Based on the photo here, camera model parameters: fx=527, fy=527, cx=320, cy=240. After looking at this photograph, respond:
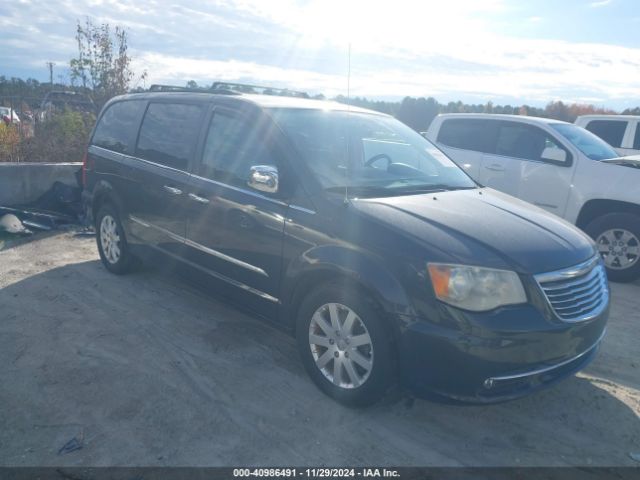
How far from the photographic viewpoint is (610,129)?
32.7ft

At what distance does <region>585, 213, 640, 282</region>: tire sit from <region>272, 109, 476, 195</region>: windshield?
279 cm

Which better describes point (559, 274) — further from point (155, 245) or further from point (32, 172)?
point (32, 172)

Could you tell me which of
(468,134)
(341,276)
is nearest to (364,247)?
(341,276)

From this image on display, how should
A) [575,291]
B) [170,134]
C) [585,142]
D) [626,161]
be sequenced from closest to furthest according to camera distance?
1. [575,291]
2. [170,134]
3. [626,161]
4. [585,142]

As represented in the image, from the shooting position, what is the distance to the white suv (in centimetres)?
963

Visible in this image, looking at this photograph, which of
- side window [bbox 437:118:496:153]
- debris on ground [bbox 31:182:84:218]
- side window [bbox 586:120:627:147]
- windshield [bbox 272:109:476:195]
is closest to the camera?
windshield [bbox 272:109:476:195]

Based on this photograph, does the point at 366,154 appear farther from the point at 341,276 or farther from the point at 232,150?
the point at 341,276

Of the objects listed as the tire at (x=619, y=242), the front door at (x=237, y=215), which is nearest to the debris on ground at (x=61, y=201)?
the front door at (x=237, y=215)

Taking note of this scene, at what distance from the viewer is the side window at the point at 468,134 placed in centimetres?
766

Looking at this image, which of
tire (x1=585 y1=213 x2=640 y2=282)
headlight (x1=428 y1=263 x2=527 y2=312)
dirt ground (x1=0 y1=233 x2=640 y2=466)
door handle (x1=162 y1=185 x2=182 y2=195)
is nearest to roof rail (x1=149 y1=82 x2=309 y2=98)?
door handle (x1=162 y1=185 x2=182 y2=195)

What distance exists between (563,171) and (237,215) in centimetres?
476

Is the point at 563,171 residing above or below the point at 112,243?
above

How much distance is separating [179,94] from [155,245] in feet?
4.69

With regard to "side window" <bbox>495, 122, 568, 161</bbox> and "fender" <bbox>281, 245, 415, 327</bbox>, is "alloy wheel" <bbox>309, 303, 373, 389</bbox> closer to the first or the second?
"fender" <bbox>281, 245, 415, 327</bbox>
